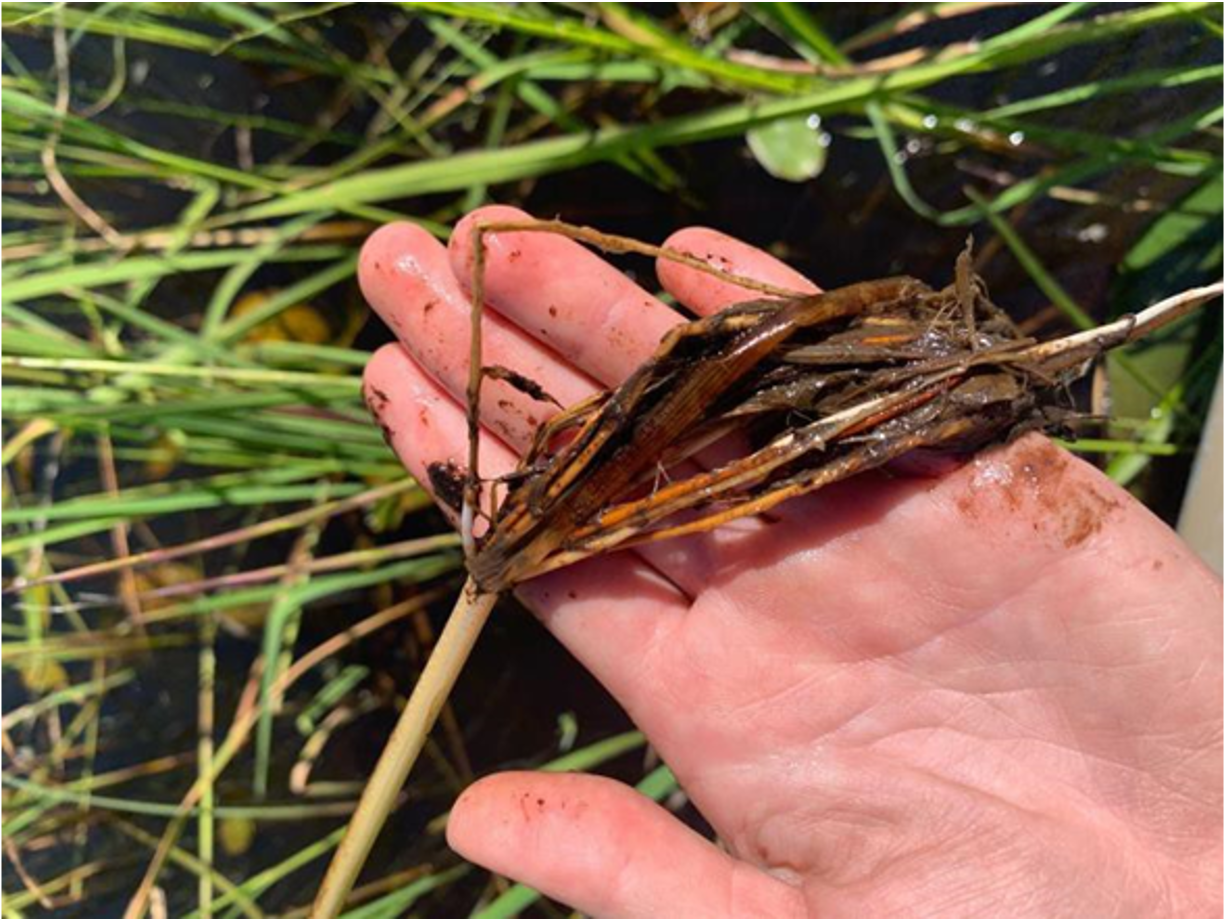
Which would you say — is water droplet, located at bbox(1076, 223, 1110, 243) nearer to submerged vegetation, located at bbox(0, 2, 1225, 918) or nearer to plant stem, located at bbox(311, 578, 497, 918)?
submerged vegetation, located at bbox(0, 2, 1225, 918)

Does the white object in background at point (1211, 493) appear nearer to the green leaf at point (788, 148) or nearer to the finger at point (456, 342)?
the green leaf at point (788, 148)

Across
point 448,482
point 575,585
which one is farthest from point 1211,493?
point 448,482

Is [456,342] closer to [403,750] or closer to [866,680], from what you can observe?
[403,750]

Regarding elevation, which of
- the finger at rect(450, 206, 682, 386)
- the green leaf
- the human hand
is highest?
the green leaf

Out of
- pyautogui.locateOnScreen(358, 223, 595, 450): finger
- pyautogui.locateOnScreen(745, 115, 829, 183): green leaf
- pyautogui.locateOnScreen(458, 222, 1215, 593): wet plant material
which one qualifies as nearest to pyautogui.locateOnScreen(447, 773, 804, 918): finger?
pyautogui.locateOnScreen(458, 222, 1215, 593): wet plant material

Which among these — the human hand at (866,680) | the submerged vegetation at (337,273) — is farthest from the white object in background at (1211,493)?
the human hand at (866,680)
